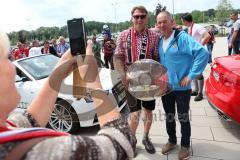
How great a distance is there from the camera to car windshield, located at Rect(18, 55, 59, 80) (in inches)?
210

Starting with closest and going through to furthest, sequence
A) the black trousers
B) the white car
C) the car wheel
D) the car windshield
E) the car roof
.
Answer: the black trousers → the car roof → the white car → the car wheel → the car windshield

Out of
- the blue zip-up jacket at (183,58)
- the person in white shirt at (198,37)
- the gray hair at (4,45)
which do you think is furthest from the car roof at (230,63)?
the gray hair at (4,45)

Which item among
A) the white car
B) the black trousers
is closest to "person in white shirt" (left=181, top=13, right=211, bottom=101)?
the white car

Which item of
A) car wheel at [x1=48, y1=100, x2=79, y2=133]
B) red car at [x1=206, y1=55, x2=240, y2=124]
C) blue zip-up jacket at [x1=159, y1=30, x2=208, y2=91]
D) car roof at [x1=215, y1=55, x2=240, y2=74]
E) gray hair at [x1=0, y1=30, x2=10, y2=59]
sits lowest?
car wheel at [x1=48, y1=100, x2=79, y2=133]

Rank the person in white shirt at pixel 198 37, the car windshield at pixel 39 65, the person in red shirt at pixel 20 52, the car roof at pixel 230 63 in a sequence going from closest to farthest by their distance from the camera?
the car roof at pixel 230 63, the car windshield at pixel 39 65, the person in white shirt at pixel 198 37, the person in red shirt at pixel 20 52

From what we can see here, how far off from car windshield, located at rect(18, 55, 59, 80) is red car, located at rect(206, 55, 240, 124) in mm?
2964

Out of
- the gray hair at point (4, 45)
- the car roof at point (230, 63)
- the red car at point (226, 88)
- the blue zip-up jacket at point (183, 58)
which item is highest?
the gray hair at point (4, 45)

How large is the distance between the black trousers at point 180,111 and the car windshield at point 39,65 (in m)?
2.62

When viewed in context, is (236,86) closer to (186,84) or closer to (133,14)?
(186,84)

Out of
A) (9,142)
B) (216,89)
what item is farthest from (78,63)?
(216,89)

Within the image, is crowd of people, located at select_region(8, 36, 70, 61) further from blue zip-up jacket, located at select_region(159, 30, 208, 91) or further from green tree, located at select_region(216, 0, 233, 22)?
green tree, located at select_region(216, 0, 233, 22)

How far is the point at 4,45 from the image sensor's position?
0.85m

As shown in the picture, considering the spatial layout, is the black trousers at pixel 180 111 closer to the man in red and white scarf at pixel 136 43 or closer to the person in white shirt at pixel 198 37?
the man in red and white scarf at pixel 136 43

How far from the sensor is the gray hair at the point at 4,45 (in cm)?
83
